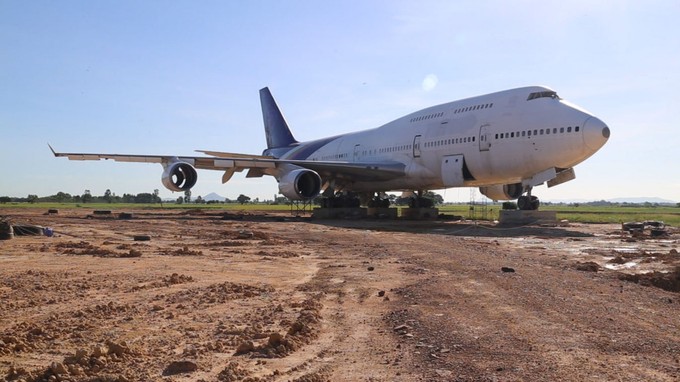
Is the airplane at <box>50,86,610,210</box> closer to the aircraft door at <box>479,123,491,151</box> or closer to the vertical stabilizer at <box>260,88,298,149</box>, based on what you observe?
the aircraft door at <box>479,123,491,151</box>

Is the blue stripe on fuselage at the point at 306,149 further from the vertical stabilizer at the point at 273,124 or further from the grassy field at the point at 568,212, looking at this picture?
the grassy field at the point at 568,212

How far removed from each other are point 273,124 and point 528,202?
2394cm

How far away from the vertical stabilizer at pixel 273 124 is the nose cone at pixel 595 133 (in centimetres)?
2489

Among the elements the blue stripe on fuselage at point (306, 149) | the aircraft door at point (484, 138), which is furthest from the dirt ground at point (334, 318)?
the blue stripe on fuselage at point (306, 149)

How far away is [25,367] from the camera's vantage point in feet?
12.9

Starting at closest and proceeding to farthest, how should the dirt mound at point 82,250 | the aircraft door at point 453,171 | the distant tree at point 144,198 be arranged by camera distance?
the dirt mound at point 82,250
the aircraft door at point 453,171
the distant tree at point 144,198

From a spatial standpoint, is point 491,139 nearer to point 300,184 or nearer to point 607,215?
point 300,184

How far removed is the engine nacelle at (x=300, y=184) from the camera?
26719mm

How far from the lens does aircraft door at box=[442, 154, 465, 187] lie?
23922 millimetres

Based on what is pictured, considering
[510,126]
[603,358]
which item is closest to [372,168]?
[510,126]

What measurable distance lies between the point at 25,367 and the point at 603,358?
404 cm

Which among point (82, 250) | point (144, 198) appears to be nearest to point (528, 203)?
point (82, 250)

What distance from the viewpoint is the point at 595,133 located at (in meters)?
19.7

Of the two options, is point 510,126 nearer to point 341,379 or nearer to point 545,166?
point 545,166
